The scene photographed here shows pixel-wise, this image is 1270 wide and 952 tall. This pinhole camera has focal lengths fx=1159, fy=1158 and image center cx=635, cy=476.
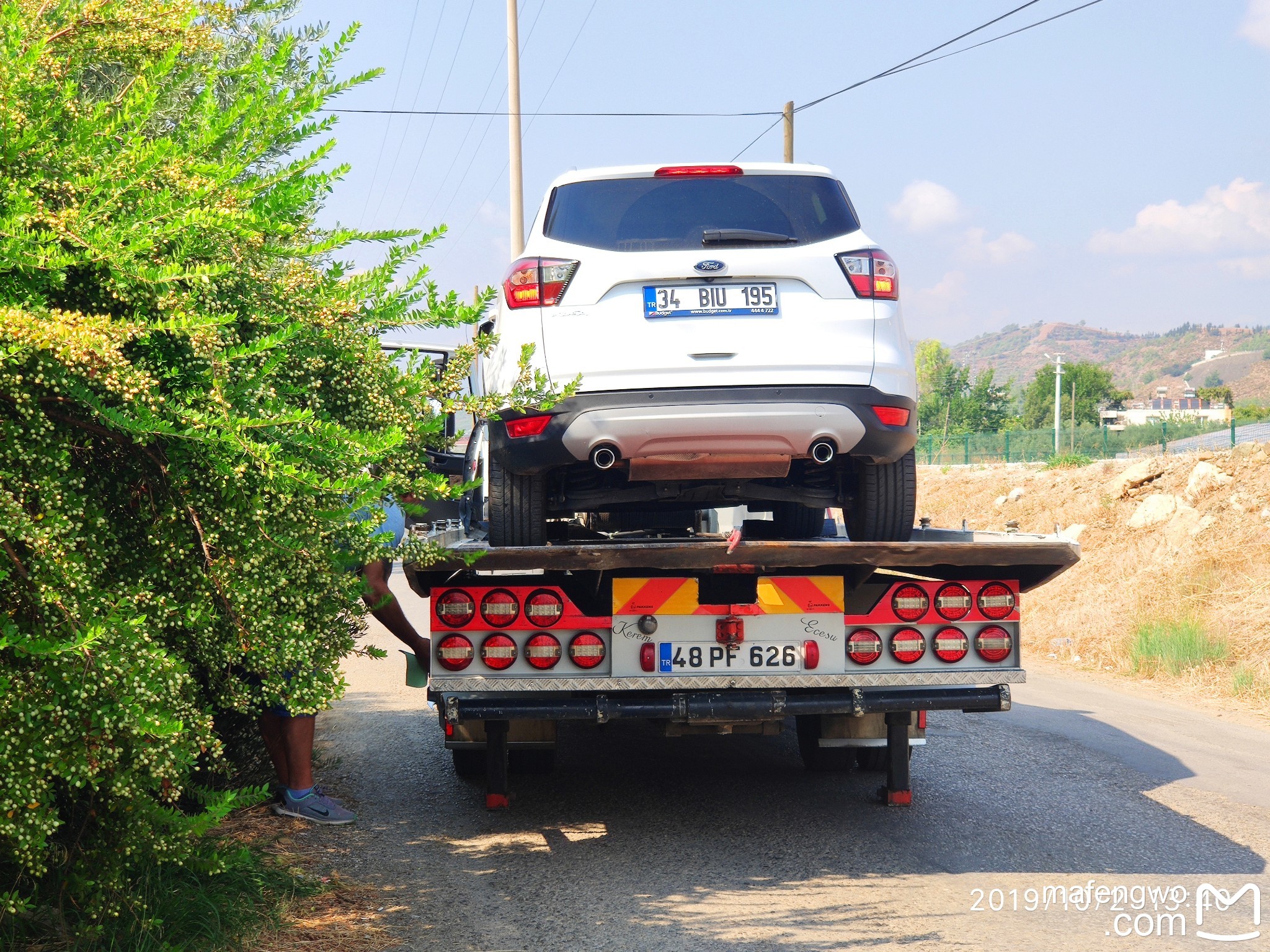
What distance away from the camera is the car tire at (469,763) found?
5676mm

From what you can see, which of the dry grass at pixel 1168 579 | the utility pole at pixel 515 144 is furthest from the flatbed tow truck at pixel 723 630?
the utility pole at pixel 515 144

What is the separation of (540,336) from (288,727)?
79.6 inches

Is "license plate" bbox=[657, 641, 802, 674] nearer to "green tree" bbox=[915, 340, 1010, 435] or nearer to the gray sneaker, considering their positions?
the gray sneaker

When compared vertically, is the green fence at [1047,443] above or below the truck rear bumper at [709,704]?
above

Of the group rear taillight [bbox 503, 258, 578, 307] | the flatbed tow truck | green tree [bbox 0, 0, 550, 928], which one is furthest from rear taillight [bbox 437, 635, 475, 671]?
rear taillight [bbox 503, 258, 578, 307]

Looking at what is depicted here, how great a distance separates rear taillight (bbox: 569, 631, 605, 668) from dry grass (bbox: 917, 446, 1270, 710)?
641 centimetres

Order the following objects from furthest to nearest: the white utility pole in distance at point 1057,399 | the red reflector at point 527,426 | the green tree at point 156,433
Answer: the white utility pole in distance at point 1057,399, the red reflector at point 527,426, the green tree at point 156,433

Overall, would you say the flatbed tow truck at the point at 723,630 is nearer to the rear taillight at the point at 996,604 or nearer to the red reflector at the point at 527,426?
the rear taillight at the point at 996,604

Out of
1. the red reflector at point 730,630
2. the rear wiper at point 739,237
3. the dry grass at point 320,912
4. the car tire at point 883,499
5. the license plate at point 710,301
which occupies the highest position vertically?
the rear wiper at point 739,237

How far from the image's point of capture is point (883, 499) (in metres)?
5.30

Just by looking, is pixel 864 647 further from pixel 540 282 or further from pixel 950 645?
pixel 540 282

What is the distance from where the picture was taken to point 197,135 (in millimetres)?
2934

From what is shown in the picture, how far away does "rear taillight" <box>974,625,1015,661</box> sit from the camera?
4898 mm

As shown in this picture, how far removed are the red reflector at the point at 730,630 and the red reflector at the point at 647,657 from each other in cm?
26
